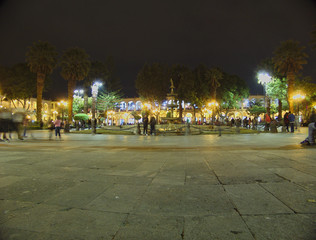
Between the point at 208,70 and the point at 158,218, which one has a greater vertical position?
the point at 208,70

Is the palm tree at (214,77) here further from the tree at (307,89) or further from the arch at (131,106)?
the arch at (131,106)

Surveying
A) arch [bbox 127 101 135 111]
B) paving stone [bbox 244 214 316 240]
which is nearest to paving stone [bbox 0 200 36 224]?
paving stone [bbox 244 214 316 240]

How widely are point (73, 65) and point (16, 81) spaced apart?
13.5 metres

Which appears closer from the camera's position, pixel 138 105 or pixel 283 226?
pixel 283 226

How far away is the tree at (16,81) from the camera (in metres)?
37.7

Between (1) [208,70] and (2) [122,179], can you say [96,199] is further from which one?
(1) [208,70]

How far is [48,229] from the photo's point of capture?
177 cm

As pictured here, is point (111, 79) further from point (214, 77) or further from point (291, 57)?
point (291, 57)

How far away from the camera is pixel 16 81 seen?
3847cm

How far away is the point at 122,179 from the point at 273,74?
134 feet

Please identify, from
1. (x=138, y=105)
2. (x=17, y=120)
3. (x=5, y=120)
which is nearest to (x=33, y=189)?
(x=5, y=120)

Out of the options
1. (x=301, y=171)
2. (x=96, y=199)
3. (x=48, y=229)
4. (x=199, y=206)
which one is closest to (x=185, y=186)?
(x=199, y=206)

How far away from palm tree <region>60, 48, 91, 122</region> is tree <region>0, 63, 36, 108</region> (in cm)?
1025

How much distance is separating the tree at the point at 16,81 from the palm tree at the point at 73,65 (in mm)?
10254
